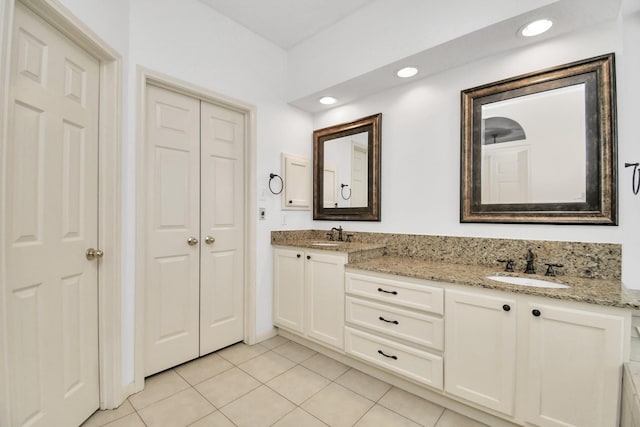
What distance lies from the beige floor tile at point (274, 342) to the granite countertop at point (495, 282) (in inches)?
43.8

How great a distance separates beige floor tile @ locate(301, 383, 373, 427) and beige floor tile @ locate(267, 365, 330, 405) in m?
0.05

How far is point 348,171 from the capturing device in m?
2.84

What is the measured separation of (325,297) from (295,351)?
0.61 m

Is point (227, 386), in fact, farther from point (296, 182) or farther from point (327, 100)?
point (327, 100)

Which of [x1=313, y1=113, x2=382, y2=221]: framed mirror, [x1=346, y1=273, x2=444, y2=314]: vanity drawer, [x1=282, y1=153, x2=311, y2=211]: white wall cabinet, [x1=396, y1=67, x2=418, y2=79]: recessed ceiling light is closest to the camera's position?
[x1=346, y1=273, x2=444, y2=314]: vanity drawer

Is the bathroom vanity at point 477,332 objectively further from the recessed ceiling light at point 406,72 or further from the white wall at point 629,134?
the recessed ceiling light at point 406,72

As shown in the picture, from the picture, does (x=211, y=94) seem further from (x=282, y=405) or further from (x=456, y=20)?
(x=282, y=405)

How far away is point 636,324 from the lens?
1214mm

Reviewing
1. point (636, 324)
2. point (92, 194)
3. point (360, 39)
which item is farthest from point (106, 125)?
point (636, 324)

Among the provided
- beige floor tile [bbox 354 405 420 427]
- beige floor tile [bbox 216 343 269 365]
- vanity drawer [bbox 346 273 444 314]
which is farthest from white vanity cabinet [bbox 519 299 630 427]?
beige floor tile [bbox 216 343 269 365]

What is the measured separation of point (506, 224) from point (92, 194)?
2.67 metres

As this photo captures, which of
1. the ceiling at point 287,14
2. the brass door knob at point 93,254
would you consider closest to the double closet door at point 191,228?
the brass door knob at point 93,254

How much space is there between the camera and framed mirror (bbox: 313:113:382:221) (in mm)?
2611

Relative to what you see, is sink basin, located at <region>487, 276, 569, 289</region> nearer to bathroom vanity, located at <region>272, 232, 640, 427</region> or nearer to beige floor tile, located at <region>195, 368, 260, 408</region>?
bathroom vanity, located at <region>272, 232, 640, 427</region>
